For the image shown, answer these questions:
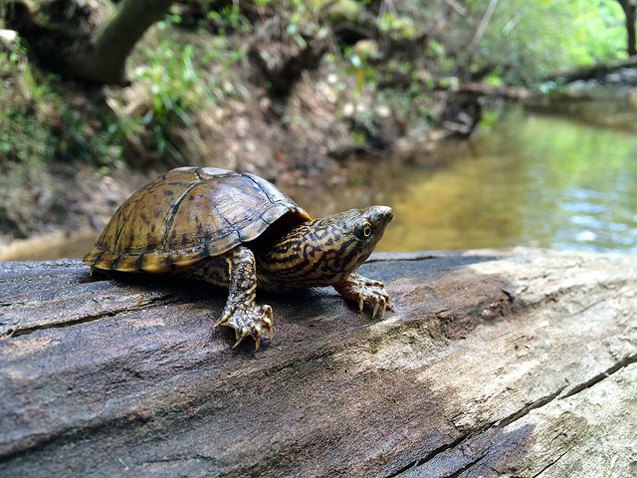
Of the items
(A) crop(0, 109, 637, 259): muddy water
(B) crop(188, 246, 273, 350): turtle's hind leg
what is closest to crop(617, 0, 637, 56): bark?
(B) crop(188, 246, 273, 350): turtle's hind leg

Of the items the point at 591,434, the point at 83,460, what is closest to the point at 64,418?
the point at 83,460

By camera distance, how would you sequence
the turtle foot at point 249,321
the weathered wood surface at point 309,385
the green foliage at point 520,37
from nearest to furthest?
the weathered wood surface at point 309,385 → the turtle foot at point 249,321 → the green foliage at point 520,37

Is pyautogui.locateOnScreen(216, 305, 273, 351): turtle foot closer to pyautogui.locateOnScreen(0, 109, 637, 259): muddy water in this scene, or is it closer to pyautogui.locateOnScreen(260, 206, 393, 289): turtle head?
pyautogui.locateOnScreen(260, 206, 393, 289): turtle head

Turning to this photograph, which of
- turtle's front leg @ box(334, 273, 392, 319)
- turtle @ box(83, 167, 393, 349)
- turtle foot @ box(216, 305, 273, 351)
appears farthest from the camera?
turtle's front leg @ box(334, 273, 392, 319)

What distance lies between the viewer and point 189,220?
228cm

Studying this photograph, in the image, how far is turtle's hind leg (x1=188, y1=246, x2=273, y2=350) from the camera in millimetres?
2006

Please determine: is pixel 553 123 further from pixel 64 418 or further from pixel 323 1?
pixel 64 418

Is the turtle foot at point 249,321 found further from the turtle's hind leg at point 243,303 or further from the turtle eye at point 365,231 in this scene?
the turtle eye at point 365,231

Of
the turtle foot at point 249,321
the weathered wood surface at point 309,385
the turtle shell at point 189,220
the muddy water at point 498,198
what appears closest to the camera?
the weathered wood surface at point 309,385

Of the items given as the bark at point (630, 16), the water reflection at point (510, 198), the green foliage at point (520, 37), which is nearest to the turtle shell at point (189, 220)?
the bark at point (630, 16)

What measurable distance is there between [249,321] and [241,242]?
1.26 ft

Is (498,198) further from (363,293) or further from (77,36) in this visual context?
(77,36)

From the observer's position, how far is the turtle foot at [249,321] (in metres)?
1.99

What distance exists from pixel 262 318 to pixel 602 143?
1443cm
